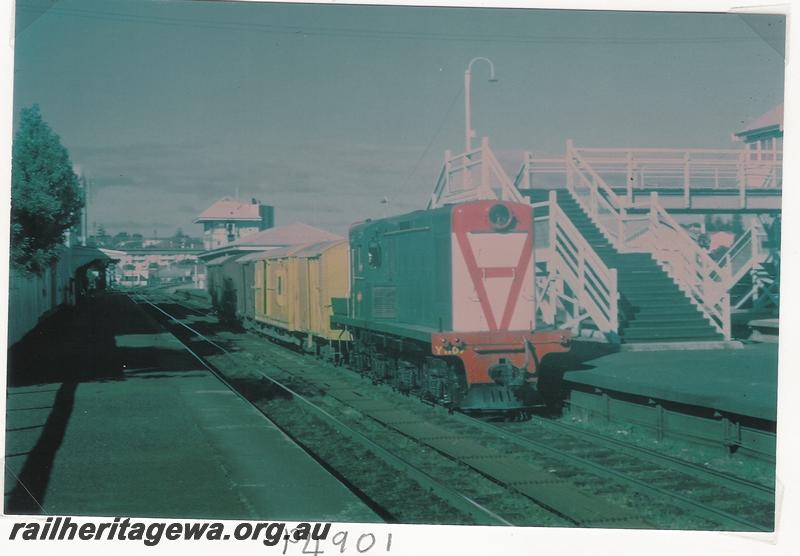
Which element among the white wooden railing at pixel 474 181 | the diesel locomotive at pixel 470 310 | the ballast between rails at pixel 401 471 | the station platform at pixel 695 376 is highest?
the white wooden railing at pixel 474 181

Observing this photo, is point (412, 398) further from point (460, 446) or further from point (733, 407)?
point (733, 407)

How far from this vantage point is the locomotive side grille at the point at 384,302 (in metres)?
12.5

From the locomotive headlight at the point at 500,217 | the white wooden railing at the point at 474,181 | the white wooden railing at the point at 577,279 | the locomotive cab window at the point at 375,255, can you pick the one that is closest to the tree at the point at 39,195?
the locomotive cab window at the point at 375,255


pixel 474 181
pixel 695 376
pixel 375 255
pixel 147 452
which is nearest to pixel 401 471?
pixel 147 452

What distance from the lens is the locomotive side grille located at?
40.9 feet

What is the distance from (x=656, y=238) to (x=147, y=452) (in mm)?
10472

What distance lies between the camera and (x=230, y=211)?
13.5 metres

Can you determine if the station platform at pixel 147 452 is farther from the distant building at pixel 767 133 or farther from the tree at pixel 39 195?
the distant building at pixel 767 133

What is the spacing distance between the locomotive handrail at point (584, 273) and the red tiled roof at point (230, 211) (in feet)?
17.8

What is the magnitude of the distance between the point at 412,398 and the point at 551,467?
3903 mm

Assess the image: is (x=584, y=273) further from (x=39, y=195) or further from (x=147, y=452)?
(x=39, y=195)

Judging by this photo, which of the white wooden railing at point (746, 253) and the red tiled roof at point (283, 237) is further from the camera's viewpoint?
the red tiled roof at point (283, 237)

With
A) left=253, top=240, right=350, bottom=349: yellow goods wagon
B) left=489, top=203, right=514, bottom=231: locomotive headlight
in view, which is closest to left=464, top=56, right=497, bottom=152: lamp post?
left=489, top=203, right=514, bottom=231: locomotive headlight

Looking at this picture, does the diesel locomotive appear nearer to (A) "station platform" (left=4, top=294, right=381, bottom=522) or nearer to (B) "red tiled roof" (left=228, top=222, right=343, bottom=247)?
(A) "station platform" (left=4, top=294, right=381, bottom=522)
